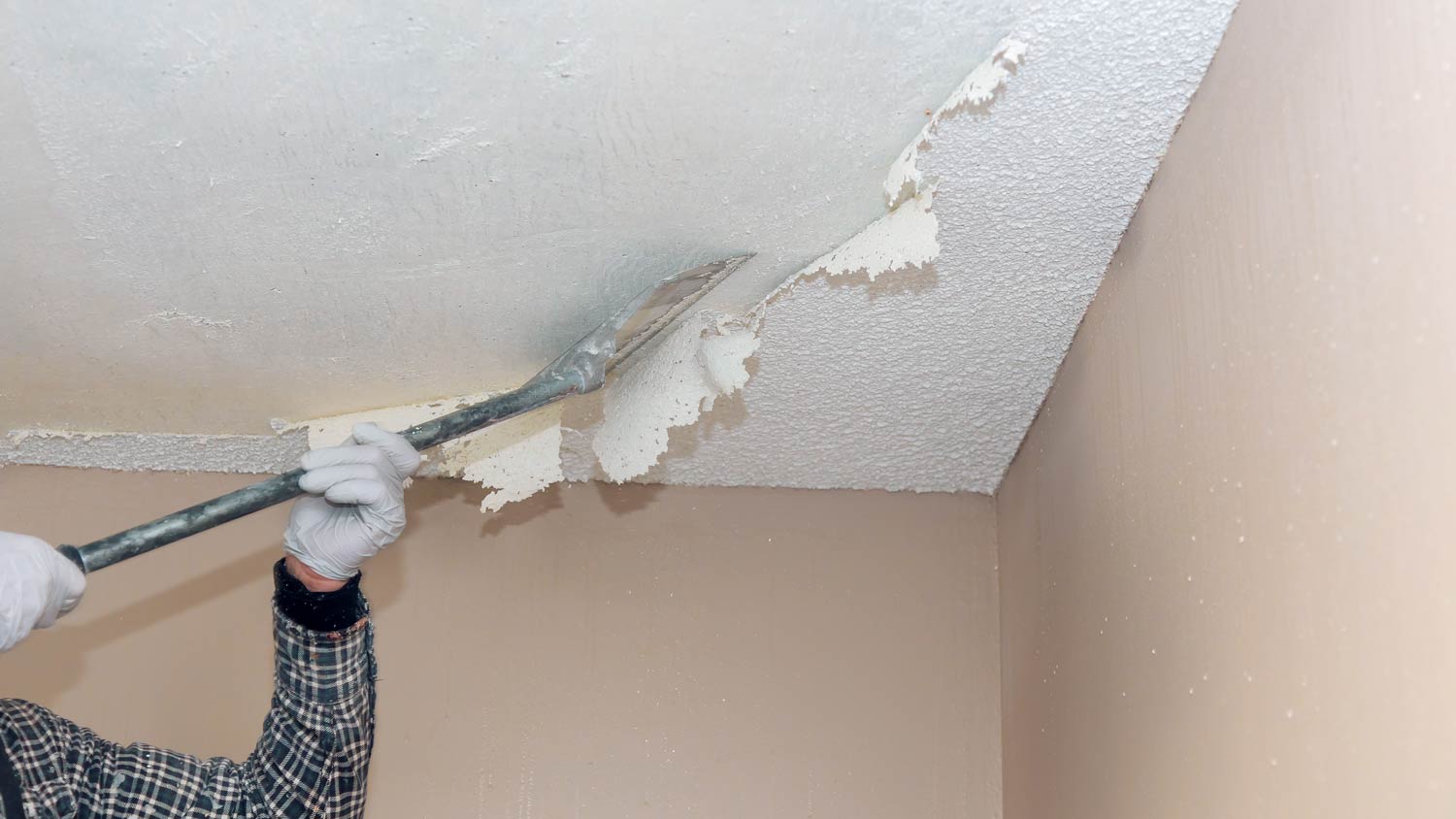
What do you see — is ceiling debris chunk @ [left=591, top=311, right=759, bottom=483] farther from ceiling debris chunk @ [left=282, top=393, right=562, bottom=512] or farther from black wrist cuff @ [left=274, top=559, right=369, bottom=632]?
black wrist cuff @ [left=274, top=559, right=369, bottom=632]

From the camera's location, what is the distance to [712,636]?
2156 millimetres

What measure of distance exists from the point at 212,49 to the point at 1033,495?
1346mm

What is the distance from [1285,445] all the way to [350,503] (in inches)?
44.0

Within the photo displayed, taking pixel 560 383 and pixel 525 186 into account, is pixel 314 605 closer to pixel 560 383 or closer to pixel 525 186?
pixel 560 383

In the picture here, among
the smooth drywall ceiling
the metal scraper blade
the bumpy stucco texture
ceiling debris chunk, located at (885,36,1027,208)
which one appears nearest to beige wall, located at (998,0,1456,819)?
the bumpy stucco texture

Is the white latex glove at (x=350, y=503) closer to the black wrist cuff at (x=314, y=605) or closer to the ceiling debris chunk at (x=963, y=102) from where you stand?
the black wrist cuff at (x=314, y=605)

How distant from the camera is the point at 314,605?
5.48 ft

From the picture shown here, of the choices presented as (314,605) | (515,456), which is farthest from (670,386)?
(314,605)

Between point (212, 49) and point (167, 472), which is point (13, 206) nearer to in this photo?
point (212, 49)

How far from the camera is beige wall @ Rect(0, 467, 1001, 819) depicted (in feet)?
6.74

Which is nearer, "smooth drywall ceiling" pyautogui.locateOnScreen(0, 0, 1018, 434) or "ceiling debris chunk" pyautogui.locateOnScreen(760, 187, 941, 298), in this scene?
"smooth drywall ceiling" pyautogui.locateOnScreen(0, 0, 1018, 434)

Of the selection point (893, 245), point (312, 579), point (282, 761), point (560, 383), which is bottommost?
point (282, 761)

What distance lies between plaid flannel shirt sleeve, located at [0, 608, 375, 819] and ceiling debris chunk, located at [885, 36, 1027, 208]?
0.97 metres

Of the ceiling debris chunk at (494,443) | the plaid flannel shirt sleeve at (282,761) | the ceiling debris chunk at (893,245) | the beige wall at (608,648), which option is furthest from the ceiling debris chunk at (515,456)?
the ceiling debris chunk at (893,245)
